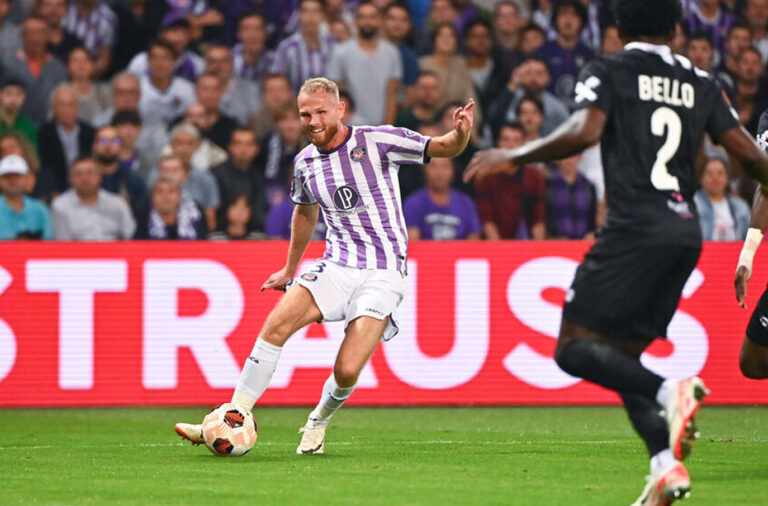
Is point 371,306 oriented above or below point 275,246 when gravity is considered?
above

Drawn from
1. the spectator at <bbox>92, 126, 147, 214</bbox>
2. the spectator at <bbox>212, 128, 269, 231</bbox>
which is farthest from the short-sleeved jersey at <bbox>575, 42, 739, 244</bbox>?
the spectator at <bbox>92, 126, 147, 214</bbox>

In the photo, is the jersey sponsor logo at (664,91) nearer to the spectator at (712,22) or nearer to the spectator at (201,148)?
the spectator at (201,148)

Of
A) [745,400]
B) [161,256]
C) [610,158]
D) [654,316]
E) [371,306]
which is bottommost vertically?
[745,400]

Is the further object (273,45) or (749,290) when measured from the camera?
(273,45)

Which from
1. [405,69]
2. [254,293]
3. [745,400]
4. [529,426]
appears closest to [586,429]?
[529,426]

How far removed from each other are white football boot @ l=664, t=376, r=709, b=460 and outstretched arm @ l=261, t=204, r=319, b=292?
3.32 m

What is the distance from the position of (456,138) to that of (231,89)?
7.19 m

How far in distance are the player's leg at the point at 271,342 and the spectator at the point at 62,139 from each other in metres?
6.30

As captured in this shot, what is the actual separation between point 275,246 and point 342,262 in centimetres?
377

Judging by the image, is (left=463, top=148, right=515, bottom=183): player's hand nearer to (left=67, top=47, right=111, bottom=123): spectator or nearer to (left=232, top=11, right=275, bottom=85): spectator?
(left=67, top=47, right=111, bottom=123): spectator

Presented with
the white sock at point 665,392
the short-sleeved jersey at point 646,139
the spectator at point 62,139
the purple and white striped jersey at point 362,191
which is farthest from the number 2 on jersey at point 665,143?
the spectator at point 62,139

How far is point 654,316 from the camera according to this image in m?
5.63

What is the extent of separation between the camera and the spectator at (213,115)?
44.8ft

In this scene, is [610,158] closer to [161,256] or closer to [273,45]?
[161,256]
